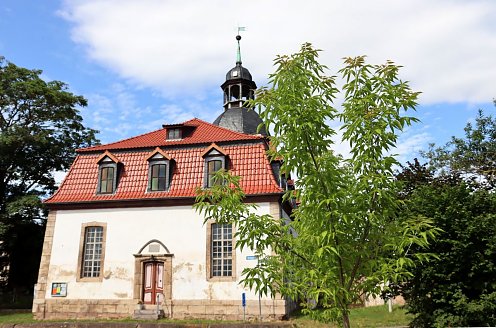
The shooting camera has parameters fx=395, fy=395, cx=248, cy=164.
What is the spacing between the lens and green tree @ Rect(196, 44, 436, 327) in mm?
4957

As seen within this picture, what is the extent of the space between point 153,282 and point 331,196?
1458 cm

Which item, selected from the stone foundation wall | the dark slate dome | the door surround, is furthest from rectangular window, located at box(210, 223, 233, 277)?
the dark slate dome

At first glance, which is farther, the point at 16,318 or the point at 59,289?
the point at 16,318

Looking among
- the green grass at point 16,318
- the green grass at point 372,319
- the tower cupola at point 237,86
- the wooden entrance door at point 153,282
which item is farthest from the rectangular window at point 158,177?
the tower cupola at point 237,86

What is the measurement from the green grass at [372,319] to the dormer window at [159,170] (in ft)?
27.5

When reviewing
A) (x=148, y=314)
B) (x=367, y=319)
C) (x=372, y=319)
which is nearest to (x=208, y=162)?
(x=148, y=314)

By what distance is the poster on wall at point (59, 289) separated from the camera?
18.0 m

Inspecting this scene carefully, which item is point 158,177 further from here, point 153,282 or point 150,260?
point 153,282

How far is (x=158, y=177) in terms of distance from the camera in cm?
1867

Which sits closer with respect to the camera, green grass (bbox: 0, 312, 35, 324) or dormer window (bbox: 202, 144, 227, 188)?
green grass (bbox: 0, 312, 35, 324)

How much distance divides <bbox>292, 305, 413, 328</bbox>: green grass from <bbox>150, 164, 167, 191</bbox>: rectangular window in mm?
8336

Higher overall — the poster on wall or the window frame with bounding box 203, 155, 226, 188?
the window frame with bounding box 203, 155, 226, 188

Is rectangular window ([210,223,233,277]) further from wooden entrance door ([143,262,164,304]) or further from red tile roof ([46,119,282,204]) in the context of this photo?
wooden entrance door ([143,262,164,304])

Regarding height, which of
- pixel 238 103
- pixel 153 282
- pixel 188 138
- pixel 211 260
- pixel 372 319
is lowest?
pixel 372 319
